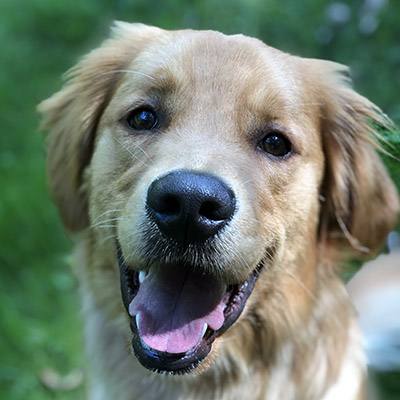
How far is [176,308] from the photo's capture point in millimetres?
2869

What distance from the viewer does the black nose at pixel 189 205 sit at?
2510mm

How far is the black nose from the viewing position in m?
2.51

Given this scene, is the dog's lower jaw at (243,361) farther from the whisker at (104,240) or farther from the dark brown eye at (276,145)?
the dark brown eye at (276,145)

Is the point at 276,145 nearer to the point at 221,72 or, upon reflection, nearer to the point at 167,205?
the point at 221,72

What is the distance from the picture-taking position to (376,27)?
5055 millimetres

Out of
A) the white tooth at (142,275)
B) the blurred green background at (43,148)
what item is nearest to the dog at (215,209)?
the white tooth at (142,275)

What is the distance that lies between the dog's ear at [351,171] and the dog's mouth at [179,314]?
66 cm

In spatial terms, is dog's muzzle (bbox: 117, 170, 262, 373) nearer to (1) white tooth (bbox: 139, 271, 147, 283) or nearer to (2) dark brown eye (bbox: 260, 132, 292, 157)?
(1) white tooth (bbox: 139, 271, 147, 283)

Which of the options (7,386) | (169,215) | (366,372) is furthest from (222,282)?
(7,386)

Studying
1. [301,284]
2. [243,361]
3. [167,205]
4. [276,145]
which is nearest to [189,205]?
[167,205]

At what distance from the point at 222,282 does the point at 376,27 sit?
9.85 feet

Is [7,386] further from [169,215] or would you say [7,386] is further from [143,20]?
[143,20]

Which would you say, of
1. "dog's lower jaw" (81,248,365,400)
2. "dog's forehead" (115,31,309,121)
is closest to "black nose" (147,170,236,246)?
"dog's forehead" (115,31,309,121)

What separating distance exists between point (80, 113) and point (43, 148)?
2481 millimetres
